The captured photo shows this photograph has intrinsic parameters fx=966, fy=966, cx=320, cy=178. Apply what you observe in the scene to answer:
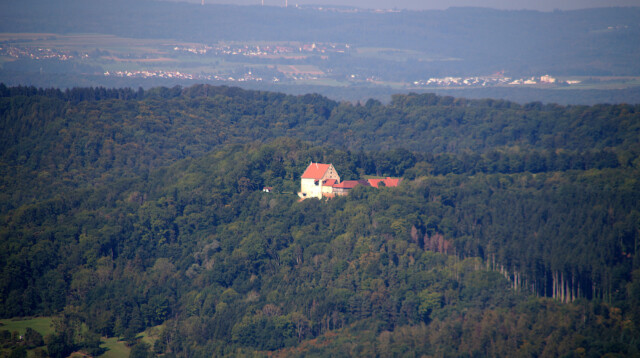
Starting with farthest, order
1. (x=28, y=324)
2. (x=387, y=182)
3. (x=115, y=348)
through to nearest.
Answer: (x=387, y=182) → (x=28, y=324) → (x=115, y=348)

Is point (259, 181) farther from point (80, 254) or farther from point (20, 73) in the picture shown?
point (20, 73)

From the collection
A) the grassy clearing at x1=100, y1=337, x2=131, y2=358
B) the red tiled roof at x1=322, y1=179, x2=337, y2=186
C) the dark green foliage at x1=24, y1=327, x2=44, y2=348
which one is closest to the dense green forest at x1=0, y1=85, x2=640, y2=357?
the dark green foliage at x1=24, y1=327, x2=44, y2=348

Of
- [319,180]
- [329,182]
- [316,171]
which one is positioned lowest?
[329,182]

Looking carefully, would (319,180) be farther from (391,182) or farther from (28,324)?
(28,324)

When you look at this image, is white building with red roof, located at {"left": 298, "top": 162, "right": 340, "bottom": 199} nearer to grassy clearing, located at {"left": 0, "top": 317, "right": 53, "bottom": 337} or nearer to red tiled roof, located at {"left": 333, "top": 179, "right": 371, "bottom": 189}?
red tiled roof, located at {"left": 333, "top": 179, "right": 371, "bottom": 189}

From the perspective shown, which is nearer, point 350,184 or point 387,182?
point 350,184

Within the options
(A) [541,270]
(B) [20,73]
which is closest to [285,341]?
(A) [541,270]

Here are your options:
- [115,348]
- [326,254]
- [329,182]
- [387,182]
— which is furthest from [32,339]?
[387,182]
